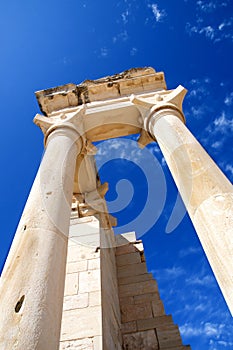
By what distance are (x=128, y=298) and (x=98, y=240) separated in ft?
9.81

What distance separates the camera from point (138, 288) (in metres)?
10.8

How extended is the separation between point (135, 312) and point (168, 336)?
4.82 ft

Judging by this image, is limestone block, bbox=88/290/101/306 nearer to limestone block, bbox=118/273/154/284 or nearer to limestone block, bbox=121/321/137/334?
limestone block, bbox=121/321/137/334

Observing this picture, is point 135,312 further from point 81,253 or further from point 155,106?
point 155,106

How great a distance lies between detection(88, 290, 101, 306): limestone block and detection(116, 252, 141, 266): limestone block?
4753 millimetres

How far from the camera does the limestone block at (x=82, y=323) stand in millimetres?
6465

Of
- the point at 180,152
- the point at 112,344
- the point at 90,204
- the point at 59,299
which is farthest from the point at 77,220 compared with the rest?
the point at 59,299

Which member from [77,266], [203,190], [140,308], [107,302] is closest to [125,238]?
[140,308]

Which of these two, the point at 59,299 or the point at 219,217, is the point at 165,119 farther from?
the point at 59,299

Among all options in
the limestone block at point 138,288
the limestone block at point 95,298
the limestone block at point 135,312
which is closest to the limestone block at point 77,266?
the limestone block at point 95,298

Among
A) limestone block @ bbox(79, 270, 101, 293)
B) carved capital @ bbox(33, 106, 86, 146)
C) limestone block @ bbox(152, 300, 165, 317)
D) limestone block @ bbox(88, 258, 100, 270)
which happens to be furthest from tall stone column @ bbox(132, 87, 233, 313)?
limestone block @ bbox(152, 300, 165, 317)

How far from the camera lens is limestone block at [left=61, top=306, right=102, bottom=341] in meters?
6.46

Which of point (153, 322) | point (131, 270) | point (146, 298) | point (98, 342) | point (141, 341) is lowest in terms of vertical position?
point (98, 342)

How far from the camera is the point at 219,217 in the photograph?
4.85 meters
